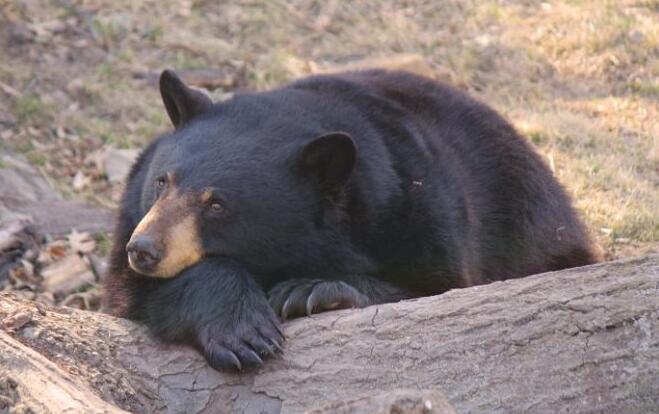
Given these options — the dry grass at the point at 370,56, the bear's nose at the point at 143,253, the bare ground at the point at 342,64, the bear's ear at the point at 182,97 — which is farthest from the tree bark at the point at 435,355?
the dry grass at the point at 370,56

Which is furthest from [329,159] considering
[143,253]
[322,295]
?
[143,253]

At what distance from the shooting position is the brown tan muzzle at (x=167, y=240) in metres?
3.91

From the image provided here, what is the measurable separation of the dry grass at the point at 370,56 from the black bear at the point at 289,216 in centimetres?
236

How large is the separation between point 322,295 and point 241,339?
41cm

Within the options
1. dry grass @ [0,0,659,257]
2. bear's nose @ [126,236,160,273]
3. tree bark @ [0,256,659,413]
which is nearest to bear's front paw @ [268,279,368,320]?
tree bark @ [0,256,659,413]

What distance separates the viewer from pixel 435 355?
3557mm

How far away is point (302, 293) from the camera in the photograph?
4043 millimetres

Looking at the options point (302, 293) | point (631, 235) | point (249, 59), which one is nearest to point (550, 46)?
point (249, 59)

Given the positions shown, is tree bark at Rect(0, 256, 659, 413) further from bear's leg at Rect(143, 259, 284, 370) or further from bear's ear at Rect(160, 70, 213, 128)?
bear's ear at Rect(160, 70, 213, 128)

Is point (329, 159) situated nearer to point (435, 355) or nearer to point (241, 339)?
point (241, 339)

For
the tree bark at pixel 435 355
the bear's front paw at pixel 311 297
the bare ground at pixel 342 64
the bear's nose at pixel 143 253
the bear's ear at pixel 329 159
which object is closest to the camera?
the tree bark at pixel 435 355

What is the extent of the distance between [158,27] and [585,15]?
3853 millimetres

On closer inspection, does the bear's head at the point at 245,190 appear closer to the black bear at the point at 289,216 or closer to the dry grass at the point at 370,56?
the black bear at the point at 289,216

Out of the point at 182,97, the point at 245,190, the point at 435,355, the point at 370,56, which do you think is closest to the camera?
the point at 435,355
